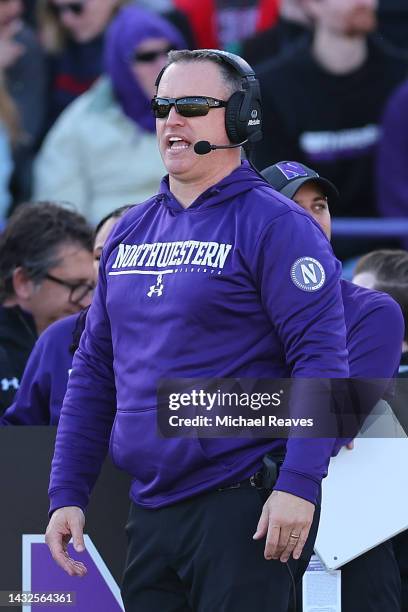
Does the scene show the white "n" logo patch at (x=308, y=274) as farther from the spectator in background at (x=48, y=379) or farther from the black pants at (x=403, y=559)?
the spectator in background at (x=48, y=379)

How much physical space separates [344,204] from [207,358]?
4.77 meters

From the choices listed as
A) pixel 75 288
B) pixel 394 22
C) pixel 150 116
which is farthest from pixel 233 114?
pixel 394 22

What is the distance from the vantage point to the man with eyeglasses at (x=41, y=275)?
5312mm

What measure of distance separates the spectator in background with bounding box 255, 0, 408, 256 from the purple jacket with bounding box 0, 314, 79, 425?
3.36 metres

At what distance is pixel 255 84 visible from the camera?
349cm

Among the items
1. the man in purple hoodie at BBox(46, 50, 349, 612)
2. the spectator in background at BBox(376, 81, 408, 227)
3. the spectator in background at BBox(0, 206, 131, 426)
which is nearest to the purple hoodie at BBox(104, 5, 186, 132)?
the spectator in background at BBox(376, 81, 408, 227)

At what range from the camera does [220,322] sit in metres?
3.28

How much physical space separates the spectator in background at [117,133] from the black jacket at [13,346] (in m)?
2.40

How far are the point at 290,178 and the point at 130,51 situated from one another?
3748mm

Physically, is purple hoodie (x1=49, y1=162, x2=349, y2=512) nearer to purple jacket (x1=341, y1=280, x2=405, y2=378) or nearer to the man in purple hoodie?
the man in purple hoodie

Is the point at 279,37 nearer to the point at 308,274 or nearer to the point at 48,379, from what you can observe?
the point at 48,379

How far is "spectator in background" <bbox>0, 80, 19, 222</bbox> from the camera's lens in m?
7.88

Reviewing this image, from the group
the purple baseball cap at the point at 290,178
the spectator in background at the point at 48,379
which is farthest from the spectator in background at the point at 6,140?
the purple baseball cap at the point at 290,178

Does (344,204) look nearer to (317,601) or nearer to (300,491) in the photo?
(317,601)
